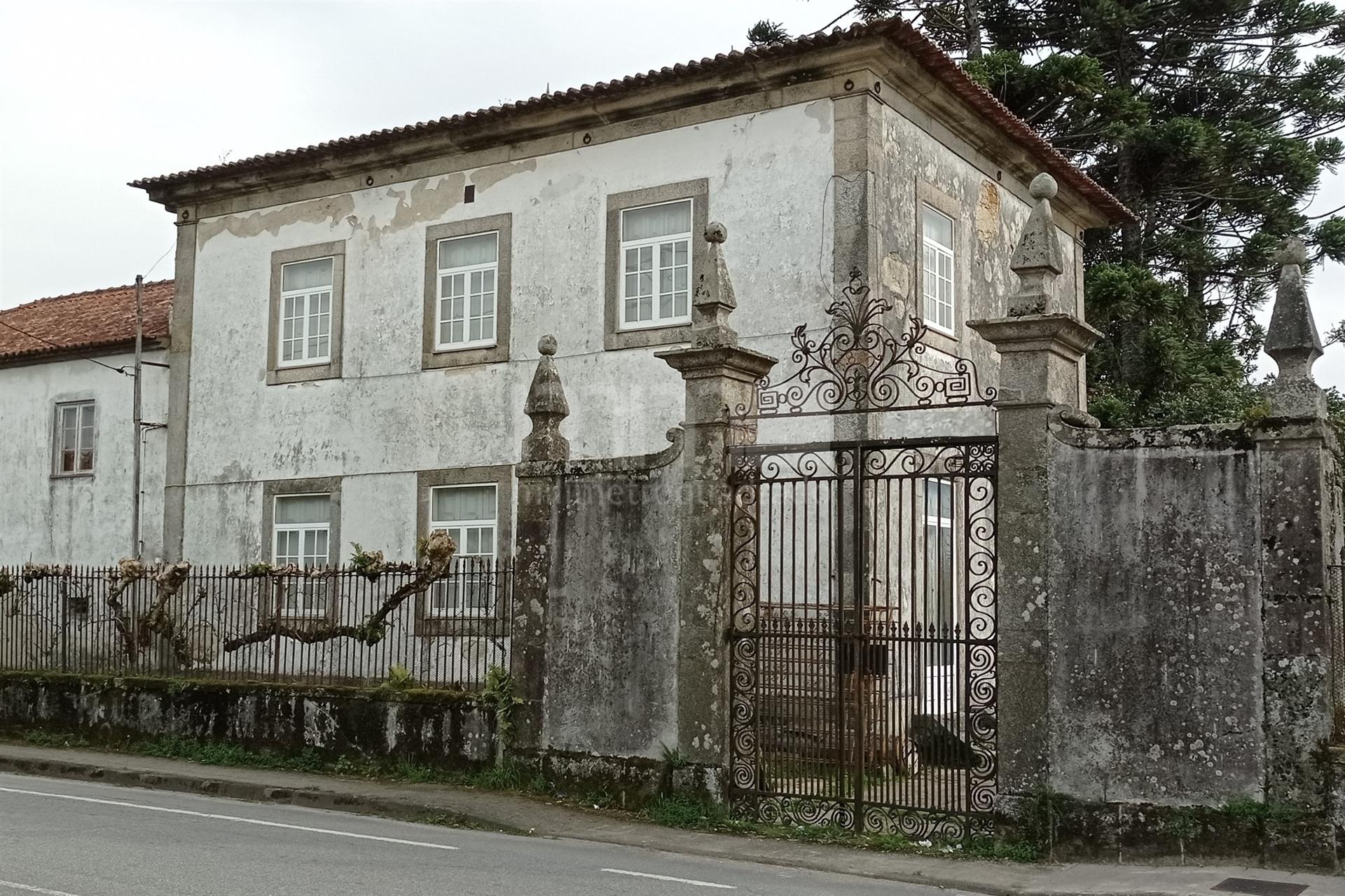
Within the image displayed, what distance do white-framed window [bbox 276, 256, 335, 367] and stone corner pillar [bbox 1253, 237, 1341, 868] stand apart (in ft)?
42.6

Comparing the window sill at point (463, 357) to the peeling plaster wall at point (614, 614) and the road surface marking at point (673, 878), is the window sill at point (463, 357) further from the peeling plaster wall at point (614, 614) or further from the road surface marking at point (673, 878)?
the road surface marking at point (673, 878)

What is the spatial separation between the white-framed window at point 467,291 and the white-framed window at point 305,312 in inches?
74.4

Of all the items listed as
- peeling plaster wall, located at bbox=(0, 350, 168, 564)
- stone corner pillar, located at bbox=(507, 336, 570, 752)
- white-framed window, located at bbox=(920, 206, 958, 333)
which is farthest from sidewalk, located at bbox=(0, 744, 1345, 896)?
white-framed window, located at bbox=(920, 206, 958, 333)

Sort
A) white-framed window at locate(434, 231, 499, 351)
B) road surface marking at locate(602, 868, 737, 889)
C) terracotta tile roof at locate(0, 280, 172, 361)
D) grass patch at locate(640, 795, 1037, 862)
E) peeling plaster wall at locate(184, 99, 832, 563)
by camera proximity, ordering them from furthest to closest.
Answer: terracotta tile roof at locate(0, 280, 172, 361) → white-framed window at locate(434, 231, 499, 351) → peeling plaster wall at locate(184, 99, 832, 563) → grass patch at locate(640, 795, 1037, 862) → road surface marking at locate(602, 868, 737, 889)

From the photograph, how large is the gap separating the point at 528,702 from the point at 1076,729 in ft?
15.0

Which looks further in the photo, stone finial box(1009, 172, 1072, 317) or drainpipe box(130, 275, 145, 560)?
drainpipe box(130, 275, 145, 560)

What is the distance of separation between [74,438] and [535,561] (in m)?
12.4

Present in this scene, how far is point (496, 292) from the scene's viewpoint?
16875 mm

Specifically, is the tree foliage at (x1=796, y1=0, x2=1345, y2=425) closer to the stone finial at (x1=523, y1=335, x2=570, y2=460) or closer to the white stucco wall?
the white stucco wall

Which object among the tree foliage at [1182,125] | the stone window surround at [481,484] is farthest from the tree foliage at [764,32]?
the stone window surround at [481,484]

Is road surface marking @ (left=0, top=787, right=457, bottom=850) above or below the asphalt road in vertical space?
below

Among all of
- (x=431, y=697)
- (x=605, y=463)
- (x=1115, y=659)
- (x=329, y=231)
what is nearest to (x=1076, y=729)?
(x=1115, y=659)

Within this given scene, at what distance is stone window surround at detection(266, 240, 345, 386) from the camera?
1816 centimetres

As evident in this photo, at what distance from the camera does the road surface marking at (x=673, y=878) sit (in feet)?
26.2
